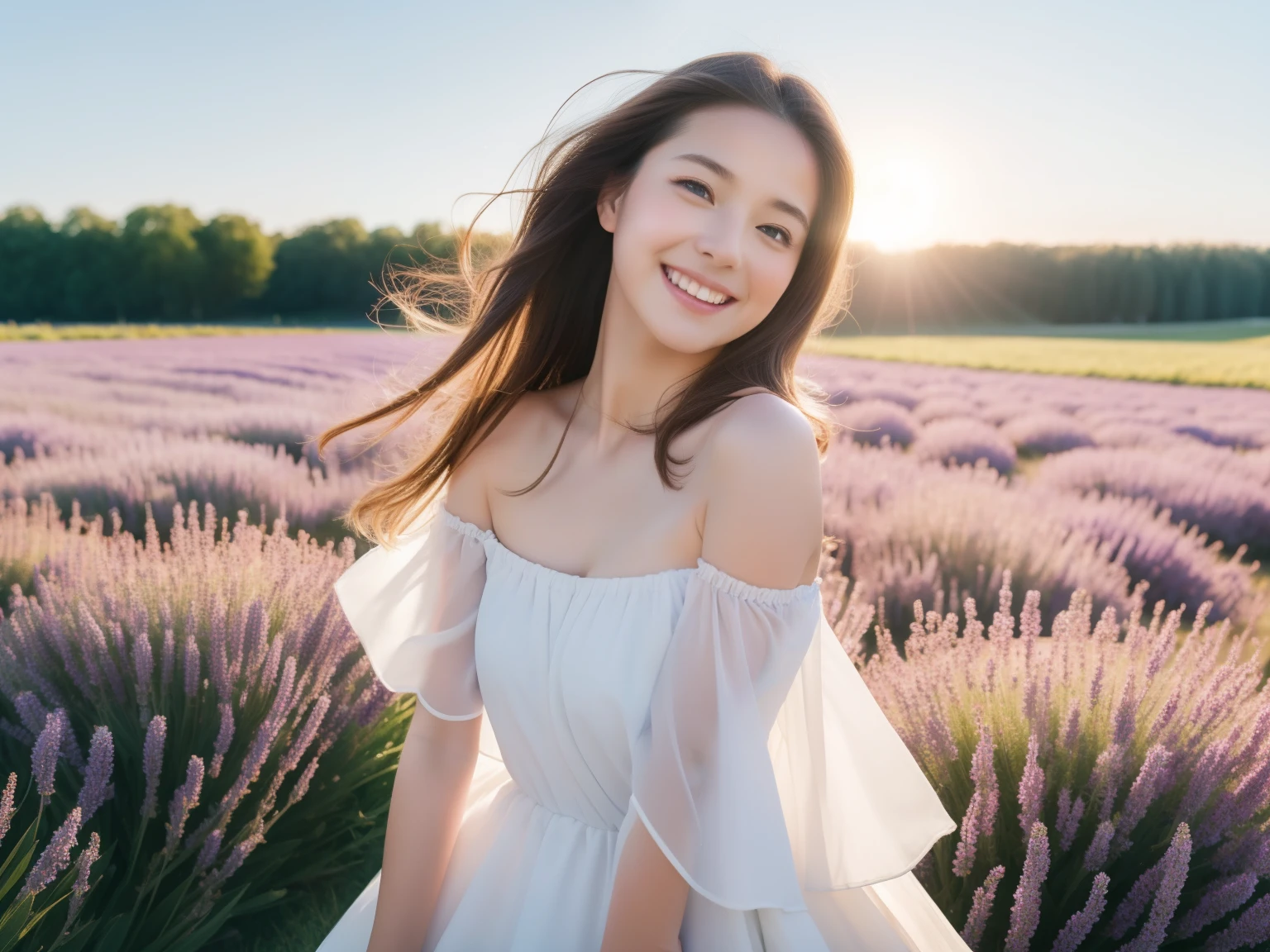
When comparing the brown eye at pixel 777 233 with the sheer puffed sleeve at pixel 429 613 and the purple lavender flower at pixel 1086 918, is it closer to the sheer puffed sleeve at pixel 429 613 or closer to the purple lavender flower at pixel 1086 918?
the sheer puffed sleeve at pixel 429 613

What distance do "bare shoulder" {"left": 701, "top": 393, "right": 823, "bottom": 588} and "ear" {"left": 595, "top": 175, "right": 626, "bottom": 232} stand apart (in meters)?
0.55

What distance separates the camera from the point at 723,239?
4.29 feet

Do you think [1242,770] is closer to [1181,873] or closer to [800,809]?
[1181,873]

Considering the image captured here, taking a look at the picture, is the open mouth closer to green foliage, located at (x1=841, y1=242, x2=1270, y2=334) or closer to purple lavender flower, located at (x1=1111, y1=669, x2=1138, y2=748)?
purple lavender flower, located at (x1=1111, y1=669, x2=1138, y2=748)

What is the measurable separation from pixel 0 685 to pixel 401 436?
4.82 m

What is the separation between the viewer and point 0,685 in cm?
193

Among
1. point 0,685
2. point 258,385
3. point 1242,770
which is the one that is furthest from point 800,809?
point 258,385

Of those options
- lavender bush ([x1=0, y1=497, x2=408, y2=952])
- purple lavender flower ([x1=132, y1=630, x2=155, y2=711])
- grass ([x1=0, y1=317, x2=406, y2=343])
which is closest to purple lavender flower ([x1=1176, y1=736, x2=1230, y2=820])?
lavender bush ([x1=0, y1=497, x2=408, y2=952])

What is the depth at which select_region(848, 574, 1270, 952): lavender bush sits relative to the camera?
4.79 feet

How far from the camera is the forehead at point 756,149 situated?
1335 millimetres

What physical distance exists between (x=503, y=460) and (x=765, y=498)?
647 mm

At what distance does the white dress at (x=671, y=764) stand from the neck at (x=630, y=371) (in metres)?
0.33

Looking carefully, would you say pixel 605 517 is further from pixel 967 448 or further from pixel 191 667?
pixel 967 448

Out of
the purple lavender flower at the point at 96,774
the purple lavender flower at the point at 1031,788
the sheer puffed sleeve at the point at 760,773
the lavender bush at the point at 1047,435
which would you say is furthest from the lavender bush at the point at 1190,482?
the purple lavender flower at the point at 96,774
